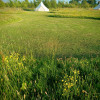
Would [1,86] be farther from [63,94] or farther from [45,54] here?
[45,54]

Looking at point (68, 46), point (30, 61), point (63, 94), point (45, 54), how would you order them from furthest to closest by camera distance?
point (68, 46), point (45, 54), point (30, 61), point (63, 94)

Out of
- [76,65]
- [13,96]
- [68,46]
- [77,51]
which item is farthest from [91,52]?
[13,96]

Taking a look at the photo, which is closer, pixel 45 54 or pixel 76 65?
pixel 76 65

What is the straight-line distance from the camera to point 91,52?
3.06 m

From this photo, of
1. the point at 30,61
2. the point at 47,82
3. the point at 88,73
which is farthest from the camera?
the point at 30,61

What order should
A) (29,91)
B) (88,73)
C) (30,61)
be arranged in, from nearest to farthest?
(29,91) → (88,73) → (30,61)

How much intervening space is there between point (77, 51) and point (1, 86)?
7.54ft

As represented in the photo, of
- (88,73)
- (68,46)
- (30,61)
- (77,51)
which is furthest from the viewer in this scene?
(68,46)

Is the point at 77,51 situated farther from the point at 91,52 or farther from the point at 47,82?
the point at 47,82

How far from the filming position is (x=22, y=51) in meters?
3.10

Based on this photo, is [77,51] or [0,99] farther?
[77,51]

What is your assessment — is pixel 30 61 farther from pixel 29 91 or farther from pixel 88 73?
pixel 88 73

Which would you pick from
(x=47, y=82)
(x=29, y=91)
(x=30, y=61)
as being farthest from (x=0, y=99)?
(x=30, y=61)

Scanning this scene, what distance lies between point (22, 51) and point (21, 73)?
1253 millimetres
